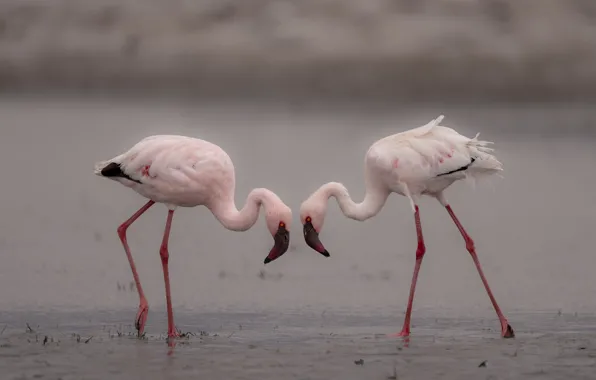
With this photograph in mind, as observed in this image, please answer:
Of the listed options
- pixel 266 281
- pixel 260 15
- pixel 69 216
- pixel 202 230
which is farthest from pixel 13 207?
pixel 260 15

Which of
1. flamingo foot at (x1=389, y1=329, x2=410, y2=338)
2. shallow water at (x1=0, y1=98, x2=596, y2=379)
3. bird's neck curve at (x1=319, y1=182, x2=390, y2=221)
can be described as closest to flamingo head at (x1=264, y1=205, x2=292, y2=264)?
shallow water at (x1=0, y1=98, x2=596, y2=379)

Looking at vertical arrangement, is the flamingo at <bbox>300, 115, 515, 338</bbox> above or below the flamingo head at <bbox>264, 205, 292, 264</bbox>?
above

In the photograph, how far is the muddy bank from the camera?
27812 mm

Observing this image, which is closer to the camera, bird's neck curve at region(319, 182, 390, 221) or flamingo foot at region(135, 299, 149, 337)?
flamingo foot at region(135, 299, 149, 337)

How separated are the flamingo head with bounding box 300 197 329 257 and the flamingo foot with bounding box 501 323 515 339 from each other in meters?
1.74

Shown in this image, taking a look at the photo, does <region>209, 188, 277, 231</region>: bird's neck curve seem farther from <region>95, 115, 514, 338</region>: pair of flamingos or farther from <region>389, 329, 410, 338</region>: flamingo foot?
<region>389, 329, 410, 338</region>: flamingo foot

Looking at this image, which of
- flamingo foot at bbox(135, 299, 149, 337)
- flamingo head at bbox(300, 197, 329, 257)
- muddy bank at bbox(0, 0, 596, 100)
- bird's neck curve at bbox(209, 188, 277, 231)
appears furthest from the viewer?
muddy bank at bbox(0, 0, 596, 100)

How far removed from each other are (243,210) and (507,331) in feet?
8.45

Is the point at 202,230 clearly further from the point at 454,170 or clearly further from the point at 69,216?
the point at 454,170

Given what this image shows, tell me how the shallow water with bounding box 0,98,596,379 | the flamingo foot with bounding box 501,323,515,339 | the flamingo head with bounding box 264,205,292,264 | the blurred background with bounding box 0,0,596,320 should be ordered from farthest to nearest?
the blurred background with bounding box 0,0,596,320 < the flamingo head with bounding box 264,205,292,264 < the flamingo foot with bounding box 501,323,515,339 < the shallow water with bounding box 0,98,596,379

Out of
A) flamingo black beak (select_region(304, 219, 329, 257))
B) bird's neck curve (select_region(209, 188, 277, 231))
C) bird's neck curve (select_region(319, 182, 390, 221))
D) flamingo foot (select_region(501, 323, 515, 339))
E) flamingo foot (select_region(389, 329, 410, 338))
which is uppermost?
bird's neck curve (select_region(319, 182, 390, 221))

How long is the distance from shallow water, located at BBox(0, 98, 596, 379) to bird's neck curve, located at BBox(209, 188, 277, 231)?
30.0 inches

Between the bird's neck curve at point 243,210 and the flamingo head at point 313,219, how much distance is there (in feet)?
1.13

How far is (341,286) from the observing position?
13031 millimetres
